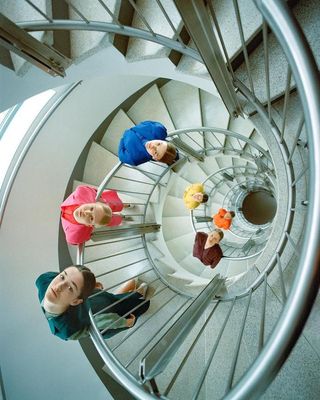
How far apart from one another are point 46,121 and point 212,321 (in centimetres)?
312

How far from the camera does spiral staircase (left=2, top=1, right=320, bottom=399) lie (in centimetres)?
89

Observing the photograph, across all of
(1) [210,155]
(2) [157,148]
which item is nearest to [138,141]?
(2) [157,148]

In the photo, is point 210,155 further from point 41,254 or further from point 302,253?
point 302,253

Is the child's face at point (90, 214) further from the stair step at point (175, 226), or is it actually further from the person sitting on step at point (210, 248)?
the stair step at point (175, 226)

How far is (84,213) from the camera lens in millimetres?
2520

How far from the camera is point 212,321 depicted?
2906 millimetres

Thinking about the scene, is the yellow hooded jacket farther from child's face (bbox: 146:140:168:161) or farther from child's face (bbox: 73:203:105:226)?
child's face (bbox: 73:203:105:226)

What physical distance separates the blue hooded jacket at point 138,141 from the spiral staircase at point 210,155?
222mm

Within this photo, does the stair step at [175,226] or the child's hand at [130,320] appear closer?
the child's hand at [130,320]

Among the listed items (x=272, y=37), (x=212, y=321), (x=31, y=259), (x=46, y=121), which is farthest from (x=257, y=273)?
(x=46, y=121)

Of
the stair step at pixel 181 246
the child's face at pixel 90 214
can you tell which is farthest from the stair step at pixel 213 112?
the stair step at pixel 181 246

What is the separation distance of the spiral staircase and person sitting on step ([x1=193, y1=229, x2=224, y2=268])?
18.0 inches

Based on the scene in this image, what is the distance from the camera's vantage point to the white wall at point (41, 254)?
3.45m

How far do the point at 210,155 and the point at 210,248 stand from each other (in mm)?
1373
